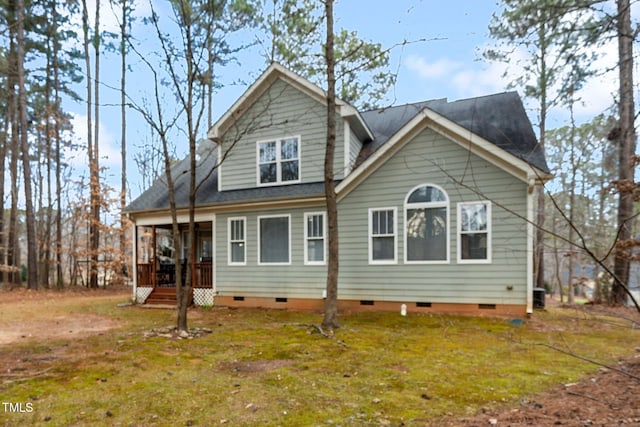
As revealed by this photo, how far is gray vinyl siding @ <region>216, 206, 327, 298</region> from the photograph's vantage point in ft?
33.4

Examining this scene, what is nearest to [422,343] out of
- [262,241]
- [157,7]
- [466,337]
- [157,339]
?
[466,337]

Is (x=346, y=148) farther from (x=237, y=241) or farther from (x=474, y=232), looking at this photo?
(x=237, y=241)

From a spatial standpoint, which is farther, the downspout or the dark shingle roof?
the downspout

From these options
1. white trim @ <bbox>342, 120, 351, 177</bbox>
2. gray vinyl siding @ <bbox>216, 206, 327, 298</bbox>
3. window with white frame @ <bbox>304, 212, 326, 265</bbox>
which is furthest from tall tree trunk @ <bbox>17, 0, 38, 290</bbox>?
white trim @ <bbox>342, 120, 351, 177</bbox>

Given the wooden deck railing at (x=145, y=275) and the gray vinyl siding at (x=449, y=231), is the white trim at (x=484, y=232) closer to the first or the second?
the gray vinyl siding at (x=449, y=231)

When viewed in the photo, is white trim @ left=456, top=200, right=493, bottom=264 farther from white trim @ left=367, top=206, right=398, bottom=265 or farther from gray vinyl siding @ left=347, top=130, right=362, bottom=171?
gray vinyl siding @ left=347, top=130, right=362, bottom=171

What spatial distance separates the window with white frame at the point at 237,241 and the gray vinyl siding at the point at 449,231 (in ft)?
10.6

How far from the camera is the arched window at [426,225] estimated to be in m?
8.77

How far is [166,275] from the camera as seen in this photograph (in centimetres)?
1309

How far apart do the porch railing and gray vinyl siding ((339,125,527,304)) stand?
183 inches

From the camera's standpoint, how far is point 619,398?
3424mm

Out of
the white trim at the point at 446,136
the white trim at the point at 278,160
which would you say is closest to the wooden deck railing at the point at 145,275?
the white trim at the point at 278,160

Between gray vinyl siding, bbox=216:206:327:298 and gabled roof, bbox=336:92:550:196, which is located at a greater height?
gabled roof, bbox=336:92:550:196

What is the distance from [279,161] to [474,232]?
6.04m
